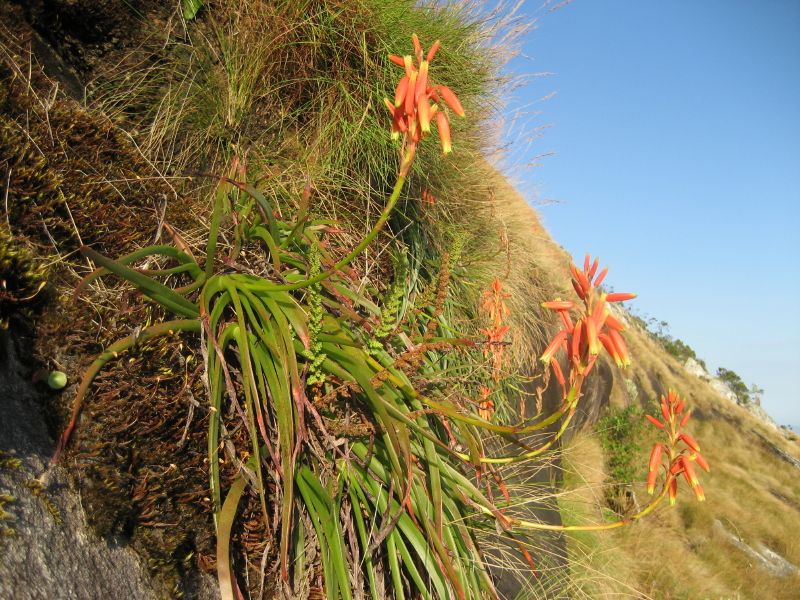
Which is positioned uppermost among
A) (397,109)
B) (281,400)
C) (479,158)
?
(479,158)

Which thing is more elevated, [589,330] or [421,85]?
[421,85]

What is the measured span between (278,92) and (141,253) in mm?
1698


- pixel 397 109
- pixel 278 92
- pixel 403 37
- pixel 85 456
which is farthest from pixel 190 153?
pixel 85 456

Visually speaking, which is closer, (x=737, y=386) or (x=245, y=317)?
(x=245, y=317)

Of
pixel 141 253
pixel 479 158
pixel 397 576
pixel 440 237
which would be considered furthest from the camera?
pixel 479 158

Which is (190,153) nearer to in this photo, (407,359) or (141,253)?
(141,253)

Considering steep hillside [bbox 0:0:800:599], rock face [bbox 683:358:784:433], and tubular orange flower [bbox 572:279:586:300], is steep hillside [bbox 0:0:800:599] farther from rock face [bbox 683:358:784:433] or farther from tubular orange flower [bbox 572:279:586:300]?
rock face [bbox 683:358:784:433]

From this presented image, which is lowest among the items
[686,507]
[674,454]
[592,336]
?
[686,507]

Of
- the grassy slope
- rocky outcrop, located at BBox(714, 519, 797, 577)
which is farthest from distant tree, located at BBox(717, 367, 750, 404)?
rocky outcrop, located at BBox(714, 519, 797, 577)

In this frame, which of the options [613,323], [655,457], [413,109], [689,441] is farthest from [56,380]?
[689,441]

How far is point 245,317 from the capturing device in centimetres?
194

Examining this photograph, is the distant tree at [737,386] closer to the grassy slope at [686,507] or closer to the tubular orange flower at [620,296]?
the grassy slope at [686,507]

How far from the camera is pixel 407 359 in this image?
1.82 m

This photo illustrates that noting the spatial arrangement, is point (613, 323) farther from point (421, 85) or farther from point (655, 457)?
point (421, 85)
